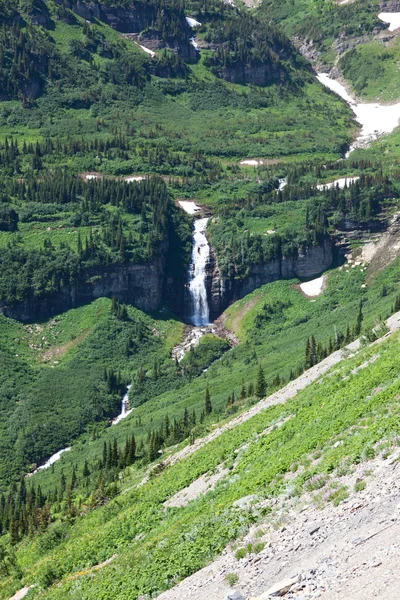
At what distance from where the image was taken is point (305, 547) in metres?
28.7

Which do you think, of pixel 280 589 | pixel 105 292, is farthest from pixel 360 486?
pixel 105 292

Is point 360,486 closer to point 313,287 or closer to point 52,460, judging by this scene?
point 52,460

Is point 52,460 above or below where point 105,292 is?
below

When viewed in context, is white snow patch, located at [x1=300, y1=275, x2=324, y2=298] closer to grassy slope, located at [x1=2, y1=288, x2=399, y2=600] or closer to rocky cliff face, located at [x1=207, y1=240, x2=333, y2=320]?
rocky cliff face, located at [x1=207, y1=240, x2=333, y2=320]

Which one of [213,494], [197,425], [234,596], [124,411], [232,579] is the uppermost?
[234,596]

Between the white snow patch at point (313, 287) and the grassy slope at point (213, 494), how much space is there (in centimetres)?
13029

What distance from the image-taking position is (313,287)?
194000mm

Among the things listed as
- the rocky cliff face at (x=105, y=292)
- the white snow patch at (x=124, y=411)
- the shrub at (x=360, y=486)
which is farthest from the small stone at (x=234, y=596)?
the rocky cliff face at (x=105, y=292)

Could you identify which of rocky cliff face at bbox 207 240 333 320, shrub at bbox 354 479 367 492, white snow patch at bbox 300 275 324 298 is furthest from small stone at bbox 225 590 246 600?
rocky cliff face at bbox 207 240 333 320

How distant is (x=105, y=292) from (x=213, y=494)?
149808 mm

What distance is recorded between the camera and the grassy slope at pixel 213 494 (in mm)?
34656

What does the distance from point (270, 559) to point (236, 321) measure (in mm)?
160750

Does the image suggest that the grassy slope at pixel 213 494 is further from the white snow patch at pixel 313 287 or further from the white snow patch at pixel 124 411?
the white snow patch at pixel 313 287

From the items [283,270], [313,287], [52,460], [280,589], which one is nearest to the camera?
[280,589]
